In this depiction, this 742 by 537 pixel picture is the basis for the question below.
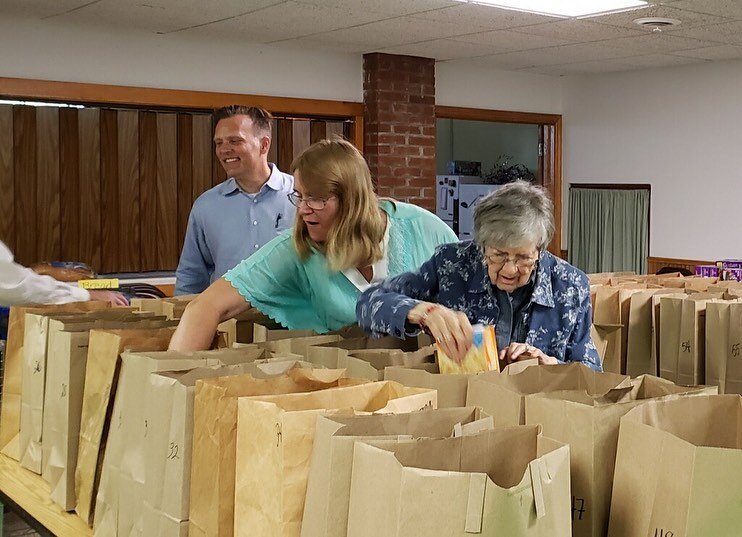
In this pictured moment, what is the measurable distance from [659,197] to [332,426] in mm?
6256

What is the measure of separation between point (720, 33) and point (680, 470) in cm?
482

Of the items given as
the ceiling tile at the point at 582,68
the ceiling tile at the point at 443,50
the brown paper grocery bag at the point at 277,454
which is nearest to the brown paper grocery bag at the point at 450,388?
the brown paper grocery bag at the point at 277,454

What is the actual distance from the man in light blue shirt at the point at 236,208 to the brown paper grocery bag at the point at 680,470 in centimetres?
263

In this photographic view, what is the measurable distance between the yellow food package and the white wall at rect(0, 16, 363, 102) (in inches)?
155

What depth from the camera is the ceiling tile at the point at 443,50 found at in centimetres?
575

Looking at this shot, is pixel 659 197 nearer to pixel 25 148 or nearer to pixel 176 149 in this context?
pixel 176 149

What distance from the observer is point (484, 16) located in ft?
15.9

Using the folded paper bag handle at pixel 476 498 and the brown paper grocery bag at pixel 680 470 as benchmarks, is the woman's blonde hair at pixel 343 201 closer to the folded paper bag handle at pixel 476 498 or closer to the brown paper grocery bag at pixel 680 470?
the brown paper grocery bag at pixel 680 470

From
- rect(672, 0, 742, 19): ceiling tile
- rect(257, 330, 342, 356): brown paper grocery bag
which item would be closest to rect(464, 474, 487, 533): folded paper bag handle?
rect(257, 330, 342, 356): brown paper grocery bag

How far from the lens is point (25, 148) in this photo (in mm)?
5066

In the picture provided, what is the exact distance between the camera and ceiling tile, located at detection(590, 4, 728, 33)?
4629 millimetres

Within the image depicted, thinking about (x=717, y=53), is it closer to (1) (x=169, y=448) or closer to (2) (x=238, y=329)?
(2) (x=238, y=329)

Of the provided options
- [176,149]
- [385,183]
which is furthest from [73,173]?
[385,183]

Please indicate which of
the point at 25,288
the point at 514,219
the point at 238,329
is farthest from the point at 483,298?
the point at 25,288
